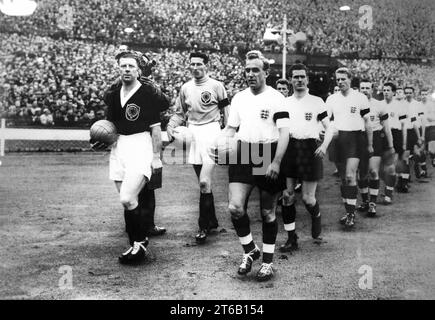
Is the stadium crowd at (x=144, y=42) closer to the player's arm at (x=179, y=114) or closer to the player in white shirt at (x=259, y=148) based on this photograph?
the player's arm at (x=179, y=114)

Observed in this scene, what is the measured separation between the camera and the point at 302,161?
5129 millimetres

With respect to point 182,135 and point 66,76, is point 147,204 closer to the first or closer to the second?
point 182,135

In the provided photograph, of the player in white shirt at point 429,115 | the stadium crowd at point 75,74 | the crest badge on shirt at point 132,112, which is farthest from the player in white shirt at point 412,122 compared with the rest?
the crest badge on shirt at point 132,112

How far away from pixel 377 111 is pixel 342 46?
13.4 m

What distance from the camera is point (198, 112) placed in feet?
18.7

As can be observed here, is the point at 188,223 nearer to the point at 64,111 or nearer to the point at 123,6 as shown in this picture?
the point at 64,111

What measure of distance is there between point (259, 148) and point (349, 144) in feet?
8.19

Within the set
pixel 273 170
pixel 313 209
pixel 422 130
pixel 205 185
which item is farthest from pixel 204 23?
pixel 273 170

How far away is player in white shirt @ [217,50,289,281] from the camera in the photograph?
13.6 feet

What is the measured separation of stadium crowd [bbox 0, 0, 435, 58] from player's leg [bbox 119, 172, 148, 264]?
1366 cm

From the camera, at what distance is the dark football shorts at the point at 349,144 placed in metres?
6.29

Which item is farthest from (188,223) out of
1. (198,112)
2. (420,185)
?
(420,185)

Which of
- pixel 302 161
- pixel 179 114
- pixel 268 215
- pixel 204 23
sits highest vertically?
pixel 204 23

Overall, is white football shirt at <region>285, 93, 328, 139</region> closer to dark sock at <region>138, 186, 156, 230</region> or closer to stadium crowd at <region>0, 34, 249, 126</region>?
dark sock at <region>138, 186, 156, 230</region>
